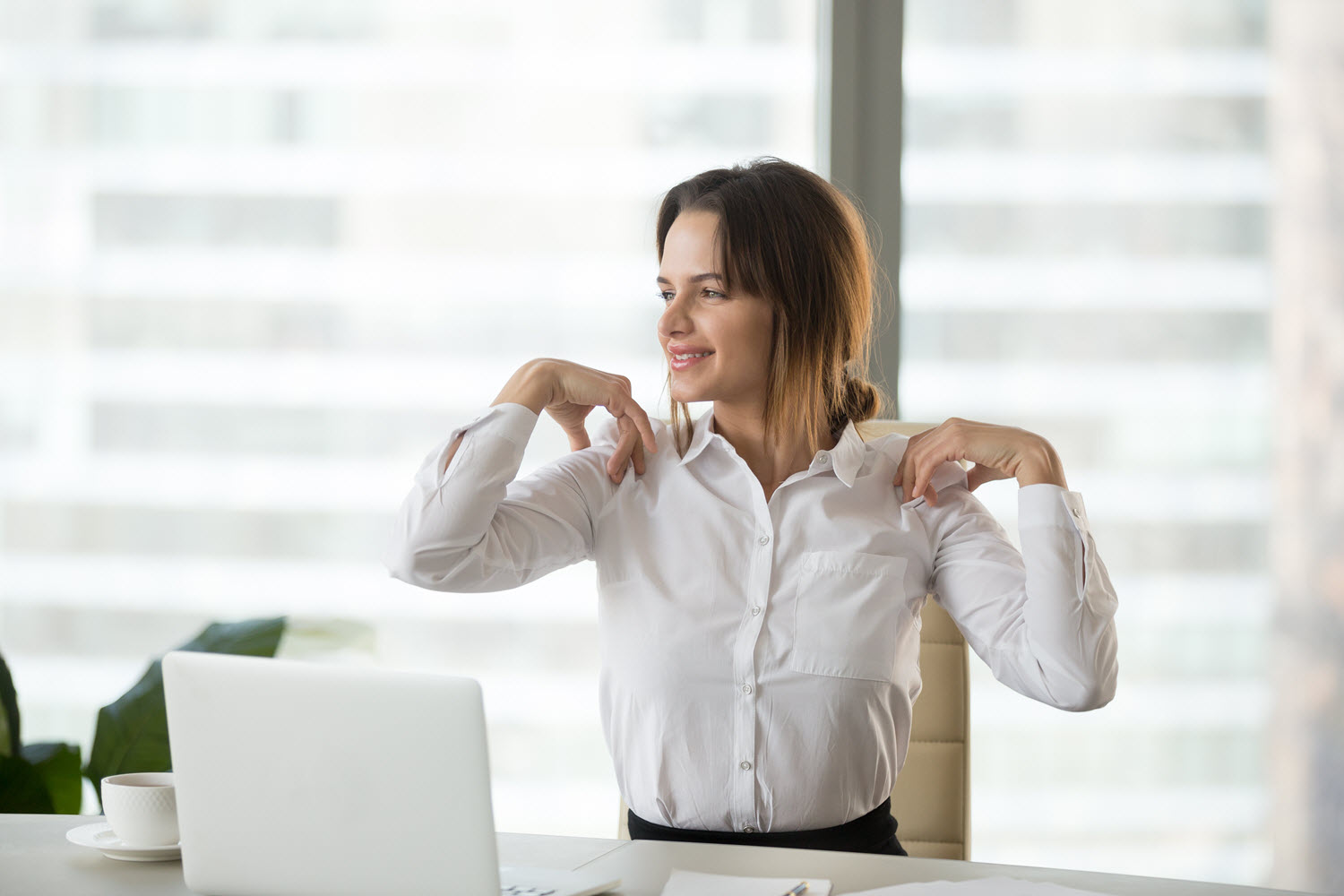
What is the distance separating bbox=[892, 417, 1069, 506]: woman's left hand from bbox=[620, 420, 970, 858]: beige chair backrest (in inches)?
9.0

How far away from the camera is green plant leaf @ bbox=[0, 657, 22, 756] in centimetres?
212

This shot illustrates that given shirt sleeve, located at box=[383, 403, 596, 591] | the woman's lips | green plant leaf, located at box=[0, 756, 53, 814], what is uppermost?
the woman's lips

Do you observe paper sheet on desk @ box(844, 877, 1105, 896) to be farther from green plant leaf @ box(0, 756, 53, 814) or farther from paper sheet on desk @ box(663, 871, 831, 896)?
green plant leaf @ box(0, 756, 53, 814)

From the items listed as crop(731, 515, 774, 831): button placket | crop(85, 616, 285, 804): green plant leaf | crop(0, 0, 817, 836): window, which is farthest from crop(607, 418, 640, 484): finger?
crop(85, 616, 285, 804): green plant leaf

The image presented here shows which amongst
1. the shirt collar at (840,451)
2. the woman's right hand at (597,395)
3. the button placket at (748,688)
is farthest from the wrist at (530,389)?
the button placket at (748,688)

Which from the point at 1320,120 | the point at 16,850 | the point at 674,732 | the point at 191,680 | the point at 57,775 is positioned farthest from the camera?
the point at 1320,120

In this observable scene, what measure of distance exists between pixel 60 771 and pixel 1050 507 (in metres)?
1.88

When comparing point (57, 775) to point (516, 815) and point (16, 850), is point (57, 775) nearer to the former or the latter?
point (516, 815)

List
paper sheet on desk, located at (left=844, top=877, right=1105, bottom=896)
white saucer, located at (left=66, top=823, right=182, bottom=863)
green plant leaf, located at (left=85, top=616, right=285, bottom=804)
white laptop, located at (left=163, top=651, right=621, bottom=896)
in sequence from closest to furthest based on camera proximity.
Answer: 1. white laptop, located at (left=163, top=651, right=621, bottom=896)
2. paper sheet on desk, located at (left=844, top=877, right=1105, bottom=896)
3. white saucer, located at (left=66, top=823, right=182, bottom=863)
4. green plant leaf, located at (left=85, top=616, right=285, bottom=804)

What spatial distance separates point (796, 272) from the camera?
158 cm

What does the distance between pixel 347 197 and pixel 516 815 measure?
1367mm

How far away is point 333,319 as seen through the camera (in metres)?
2.42

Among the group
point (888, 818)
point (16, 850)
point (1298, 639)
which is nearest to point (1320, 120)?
point (1298, 639)

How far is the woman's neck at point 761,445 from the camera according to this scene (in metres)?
1.64
